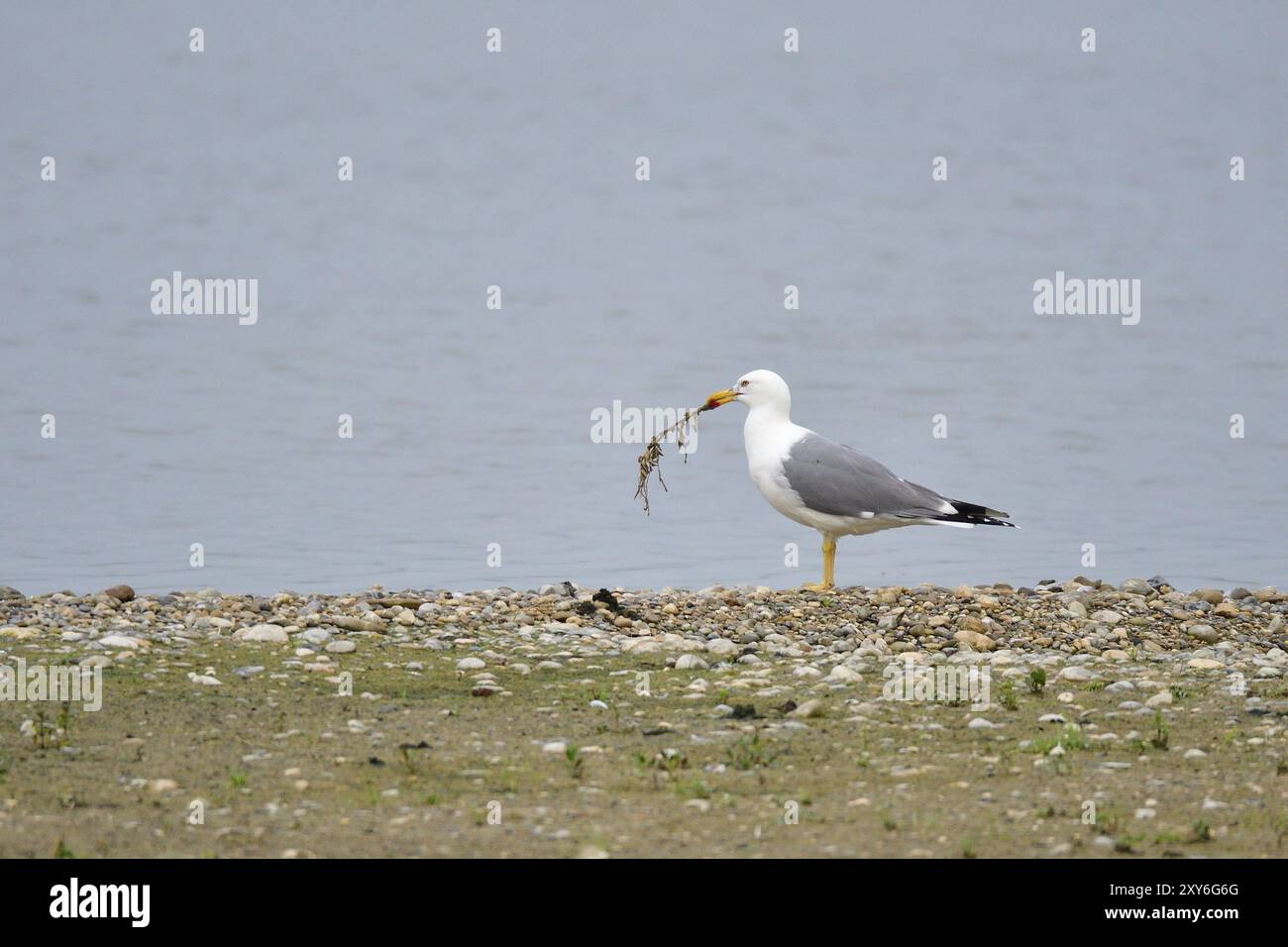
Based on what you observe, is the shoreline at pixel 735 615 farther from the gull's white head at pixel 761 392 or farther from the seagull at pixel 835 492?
the gull's white head at pixel 761 392

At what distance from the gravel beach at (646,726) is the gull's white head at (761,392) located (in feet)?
6.74

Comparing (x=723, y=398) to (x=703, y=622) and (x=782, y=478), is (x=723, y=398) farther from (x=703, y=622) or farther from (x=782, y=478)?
(x=703, y=622)

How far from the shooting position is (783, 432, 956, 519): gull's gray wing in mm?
12484

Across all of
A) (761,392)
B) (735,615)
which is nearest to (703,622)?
(735,615)

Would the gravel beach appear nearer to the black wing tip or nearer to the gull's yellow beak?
the black wing tip

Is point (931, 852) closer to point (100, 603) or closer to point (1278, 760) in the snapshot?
point (1278, 760)

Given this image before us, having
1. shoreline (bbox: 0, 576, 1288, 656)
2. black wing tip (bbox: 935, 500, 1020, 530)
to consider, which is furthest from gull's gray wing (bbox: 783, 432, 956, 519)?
shoreline (bbox: 0, 576, 1288, 656)

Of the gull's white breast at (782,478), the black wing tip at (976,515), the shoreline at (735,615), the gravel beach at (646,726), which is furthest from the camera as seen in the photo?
the black wing tip at (976,515)

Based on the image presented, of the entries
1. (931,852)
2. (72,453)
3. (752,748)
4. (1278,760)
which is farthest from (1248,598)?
(72,453)

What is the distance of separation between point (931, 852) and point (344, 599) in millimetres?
5976

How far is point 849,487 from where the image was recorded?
1249 cm

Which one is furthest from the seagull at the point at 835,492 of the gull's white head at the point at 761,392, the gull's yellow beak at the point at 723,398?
the gull's yellow beak at the point at 723,398

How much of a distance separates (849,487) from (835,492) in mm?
104

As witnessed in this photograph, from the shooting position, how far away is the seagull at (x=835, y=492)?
41.0 feet
